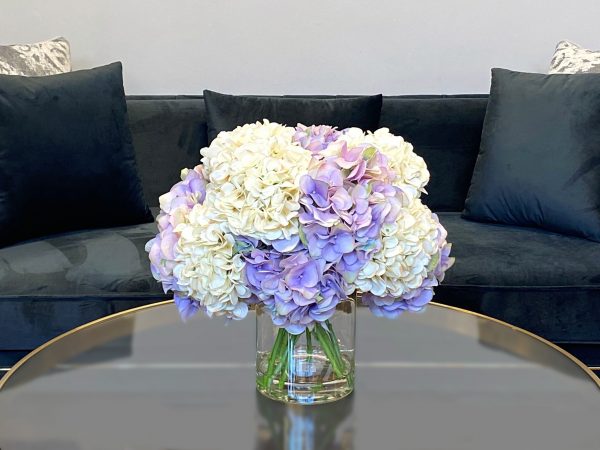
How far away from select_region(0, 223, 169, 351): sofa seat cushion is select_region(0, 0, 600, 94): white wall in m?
1.05

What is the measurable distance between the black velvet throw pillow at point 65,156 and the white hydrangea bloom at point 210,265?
1.09 m

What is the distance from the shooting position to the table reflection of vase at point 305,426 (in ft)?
3.49

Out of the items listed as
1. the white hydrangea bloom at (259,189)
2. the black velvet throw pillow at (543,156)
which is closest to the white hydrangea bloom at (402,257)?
the white hydrangea bloom at (259,189)

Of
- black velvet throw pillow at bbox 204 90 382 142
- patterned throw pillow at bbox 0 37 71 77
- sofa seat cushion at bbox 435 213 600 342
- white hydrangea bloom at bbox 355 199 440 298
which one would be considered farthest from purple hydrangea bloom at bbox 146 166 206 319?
patterned throw pillow at bbox 0 37 71 77

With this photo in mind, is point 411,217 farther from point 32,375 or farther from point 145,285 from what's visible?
point 145,285


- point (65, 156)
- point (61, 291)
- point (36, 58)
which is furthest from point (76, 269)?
point (36, 58)

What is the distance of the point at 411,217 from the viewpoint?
1.06 metres

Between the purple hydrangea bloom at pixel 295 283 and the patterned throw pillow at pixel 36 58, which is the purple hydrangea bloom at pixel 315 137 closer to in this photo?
the purple hydrangea bloom at pixel 295 283

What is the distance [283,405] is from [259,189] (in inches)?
14.1

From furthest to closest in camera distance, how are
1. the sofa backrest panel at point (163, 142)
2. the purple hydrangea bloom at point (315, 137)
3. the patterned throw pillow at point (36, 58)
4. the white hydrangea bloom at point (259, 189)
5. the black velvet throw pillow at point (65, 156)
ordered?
the sofa backrest panel at point (163, 142) → the patterned throw pillow at point (36, 58) → the black velvet throw pillow at point (65, 156) → the purple hydrangea bloom at point (315, 137) → the white hydrangea bloom at point (259, 189)

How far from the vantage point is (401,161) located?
1.12 meters

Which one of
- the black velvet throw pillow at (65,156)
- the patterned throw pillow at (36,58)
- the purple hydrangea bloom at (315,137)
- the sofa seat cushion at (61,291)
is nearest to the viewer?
the purple hydrangea bloom at (315,137)

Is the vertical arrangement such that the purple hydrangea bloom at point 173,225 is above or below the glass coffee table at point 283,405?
above

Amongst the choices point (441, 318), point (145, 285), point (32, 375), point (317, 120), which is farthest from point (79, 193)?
point (441, 318)
